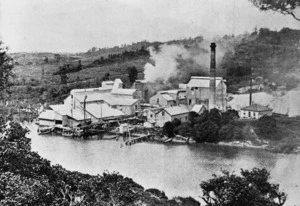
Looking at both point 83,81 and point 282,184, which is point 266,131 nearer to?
point 282,184

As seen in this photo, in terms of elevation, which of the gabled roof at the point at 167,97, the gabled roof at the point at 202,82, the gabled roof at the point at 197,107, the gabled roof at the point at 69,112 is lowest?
the gabled roof at the point at 69,112

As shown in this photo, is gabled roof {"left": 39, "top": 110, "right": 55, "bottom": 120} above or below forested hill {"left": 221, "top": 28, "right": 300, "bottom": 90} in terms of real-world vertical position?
below

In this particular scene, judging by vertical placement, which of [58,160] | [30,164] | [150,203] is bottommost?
[58,160]

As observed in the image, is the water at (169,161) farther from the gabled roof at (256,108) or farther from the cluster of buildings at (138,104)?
the gabled roof at (256,108)

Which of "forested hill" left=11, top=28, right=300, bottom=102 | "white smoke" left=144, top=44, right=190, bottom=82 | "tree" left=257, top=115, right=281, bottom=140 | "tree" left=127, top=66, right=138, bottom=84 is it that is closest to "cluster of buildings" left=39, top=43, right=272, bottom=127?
"white smoke" left=144, top=44, right=190, bottom=82

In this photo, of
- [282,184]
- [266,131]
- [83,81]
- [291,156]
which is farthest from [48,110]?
[282,184]

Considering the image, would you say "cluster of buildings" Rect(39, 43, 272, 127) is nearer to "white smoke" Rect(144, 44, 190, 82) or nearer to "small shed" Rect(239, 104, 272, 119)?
"small shed" Rect(239, 104, 272, 119)

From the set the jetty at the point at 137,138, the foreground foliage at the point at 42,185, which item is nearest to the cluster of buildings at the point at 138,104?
the jetty at the point at 137,138
